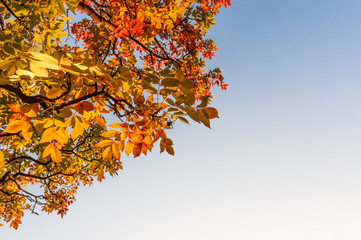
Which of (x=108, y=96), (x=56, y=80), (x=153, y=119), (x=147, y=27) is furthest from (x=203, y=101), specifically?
(x=147, y=27)

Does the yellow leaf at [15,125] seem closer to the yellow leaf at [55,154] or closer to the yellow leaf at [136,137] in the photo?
the yellow leaf at [55,154]

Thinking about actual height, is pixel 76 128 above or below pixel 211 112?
below

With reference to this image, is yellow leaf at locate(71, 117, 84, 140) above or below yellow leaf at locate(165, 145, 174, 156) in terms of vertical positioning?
below

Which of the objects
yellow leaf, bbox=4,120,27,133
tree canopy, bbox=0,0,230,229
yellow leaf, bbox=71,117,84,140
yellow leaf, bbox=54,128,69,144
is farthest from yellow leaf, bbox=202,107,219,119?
yellow leaf, bbox=4,120,27,133

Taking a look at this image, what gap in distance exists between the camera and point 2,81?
1.26 metres

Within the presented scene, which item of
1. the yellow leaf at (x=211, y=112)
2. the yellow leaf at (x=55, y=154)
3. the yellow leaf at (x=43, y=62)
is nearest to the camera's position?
the yellow leaf at (x=43, y=62)

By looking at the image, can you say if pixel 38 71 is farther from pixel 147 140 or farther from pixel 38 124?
pixel 147 140

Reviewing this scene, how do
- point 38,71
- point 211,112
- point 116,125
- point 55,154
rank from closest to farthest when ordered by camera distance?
point 38,71
point 211,112
point 55,154
point 116,125

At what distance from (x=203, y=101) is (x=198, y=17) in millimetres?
5697

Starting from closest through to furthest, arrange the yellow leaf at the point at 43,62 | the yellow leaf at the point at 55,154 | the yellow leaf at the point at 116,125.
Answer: the yellow leaf at the point at 43,62
the yellow leaf at the point at 55,154
the yellow leaf at the point at 116,125

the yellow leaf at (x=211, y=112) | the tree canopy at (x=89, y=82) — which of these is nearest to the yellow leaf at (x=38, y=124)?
the tree canopy at (x=89, y=82)

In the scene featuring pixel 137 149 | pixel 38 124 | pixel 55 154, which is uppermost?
pixel 137 149

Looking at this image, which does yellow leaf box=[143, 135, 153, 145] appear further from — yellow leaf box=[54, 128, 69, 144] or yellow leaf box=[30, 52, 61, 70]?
yellow leaf box=[30, 52, 61, 70]

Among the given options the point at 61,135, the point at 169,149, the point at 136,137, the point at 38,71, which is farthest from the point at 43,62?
the point at 169,149
